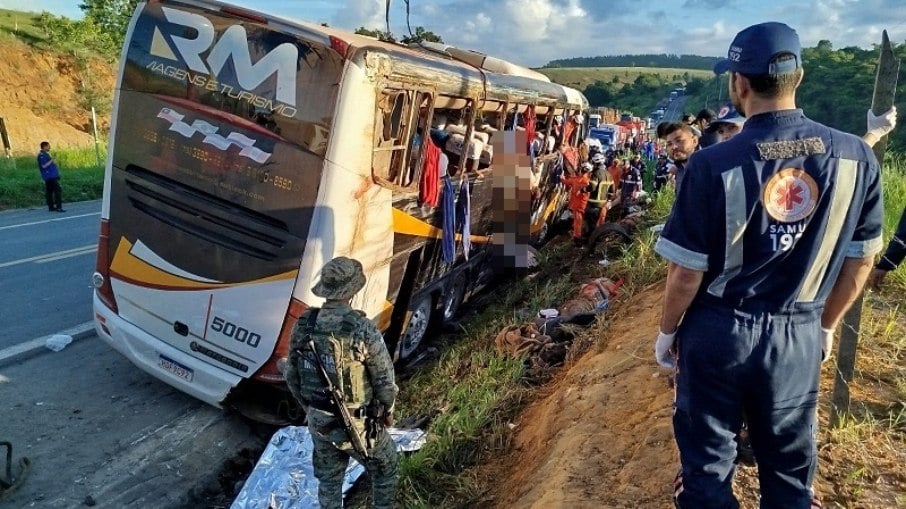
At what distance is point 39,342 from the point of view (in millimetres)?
5715

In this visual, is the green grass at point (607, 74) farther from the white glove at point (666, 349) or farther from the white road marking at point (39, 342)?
the white glove at point (666, 349)

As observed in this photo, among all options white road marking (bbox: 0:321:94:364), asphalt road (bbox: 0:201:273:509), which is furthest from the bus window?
white road marking (bbox: 0:321:94:364)

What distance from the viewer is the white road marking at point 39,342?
5426 mm

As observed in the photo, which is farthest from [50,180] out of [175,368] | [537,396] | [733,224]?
[733,224]

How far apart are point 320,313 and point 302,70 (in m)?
1.83

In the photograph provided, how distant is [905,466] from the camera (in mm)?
3029

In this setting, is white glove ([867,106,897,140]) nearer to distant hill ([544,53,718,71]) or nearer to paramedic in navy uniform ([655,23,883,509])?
paramedic in navy uniform ([655,23,883,509])

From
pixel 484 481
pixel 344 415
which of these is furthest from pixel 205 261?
pixel 484 481

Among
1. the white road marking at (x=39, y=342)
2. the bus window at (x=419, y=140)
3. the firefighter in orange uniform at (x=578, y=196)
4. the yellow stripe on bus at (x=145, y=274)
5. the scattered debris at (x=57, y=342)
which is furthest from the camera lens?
the firefighter in orange uniform at (x=578, y=196)

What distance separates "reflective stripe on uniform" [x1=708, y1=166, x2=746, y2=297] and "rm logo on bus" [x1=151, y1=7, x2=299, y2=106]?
3.04 m

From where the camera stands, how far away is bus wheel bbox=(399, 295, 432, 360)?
20.2 feet

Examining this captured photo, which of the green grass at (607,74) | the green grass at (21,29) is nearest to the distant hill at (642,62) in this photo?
the green grass at (607,74)

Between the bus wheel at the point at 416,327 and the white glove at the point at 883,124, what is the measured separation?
4.00 meters

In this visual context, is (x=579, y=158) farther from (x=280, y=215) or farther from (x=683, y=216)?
(x=683, y=216)
